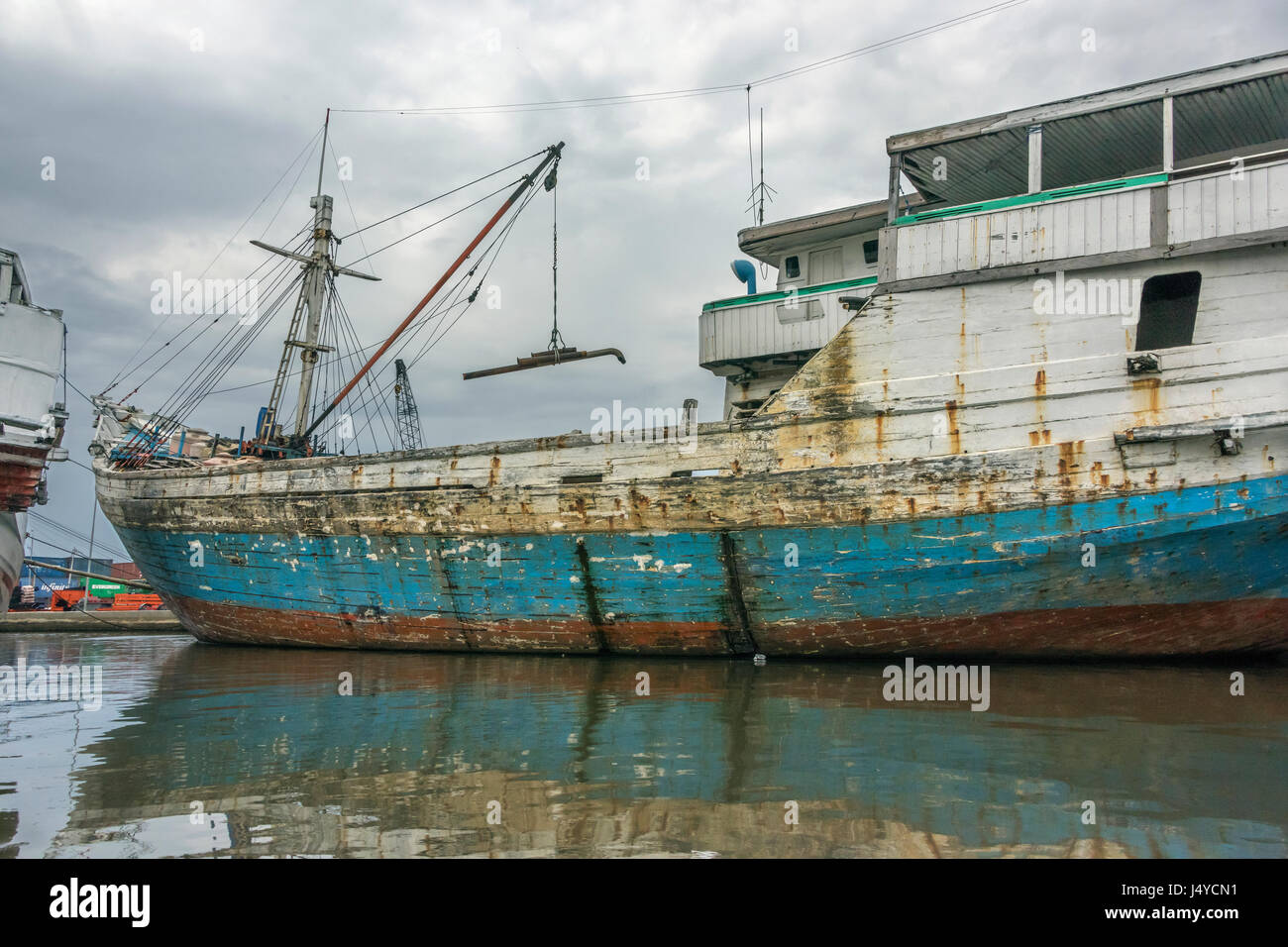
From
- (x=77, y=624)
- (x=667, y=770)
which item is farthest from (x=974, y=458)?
(x=77, y=624)

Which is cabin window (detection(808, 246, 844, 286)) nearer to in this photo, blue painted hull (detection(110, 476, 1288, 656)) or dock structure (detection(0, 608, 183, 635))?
blue painted hull (detection(110, 476, 1288, 656))

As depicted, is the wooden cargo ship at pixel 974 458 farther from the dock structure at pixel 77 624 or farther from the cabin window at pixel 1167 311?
the dock structure at pixel 77 624

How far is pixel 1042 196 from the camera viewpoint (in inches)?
373

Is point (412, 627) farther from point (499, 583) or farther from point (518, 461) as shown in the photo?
point (518, 461)

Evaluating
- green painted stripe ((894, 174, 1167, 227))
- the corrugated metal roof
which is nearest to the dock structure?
green painted stripe ((894, 174, 1167, 227))

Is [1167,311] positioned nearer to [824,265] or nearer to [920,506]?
[920,506]

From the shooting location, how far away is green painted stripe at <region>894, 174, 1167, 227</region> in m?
9.09

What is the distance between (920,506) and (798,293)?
4.35 metres

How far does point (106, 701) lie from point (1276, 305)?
12.8 m

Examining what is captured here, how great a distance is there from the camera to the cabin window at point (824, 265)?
44.5 ft

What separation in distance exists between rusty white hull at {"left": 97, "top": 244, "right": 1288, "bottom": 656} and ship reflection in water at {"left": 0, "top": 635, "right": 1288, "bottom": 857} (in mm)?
1028
